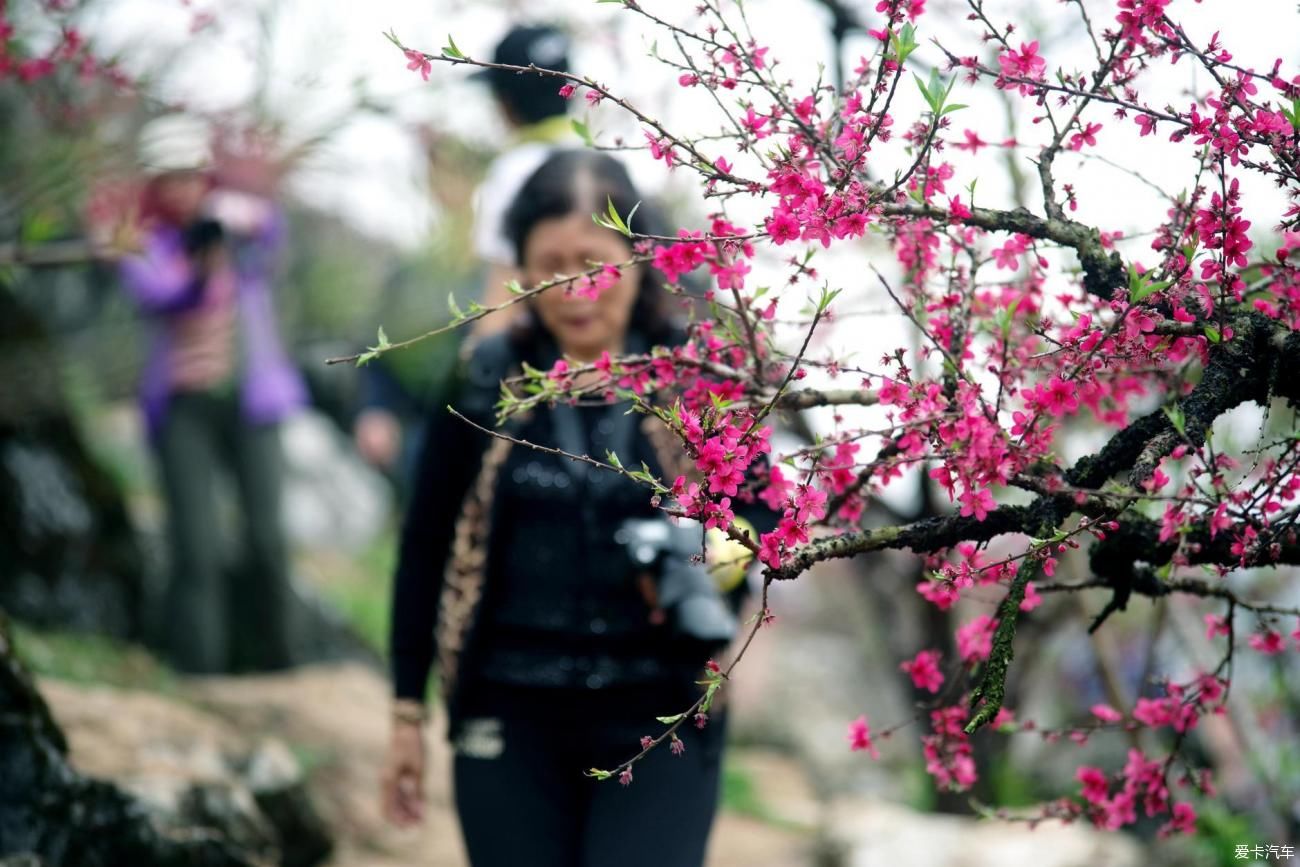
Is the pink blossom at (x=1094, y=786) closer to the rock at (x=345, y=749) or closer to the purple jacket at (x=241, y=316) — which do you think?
the rock at (x=345, y=749)

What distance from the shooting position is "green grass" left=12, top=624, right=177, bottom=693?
4723 mm

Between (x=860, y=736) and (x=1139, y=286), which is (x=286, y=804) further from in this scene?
(x=1139, y=286)

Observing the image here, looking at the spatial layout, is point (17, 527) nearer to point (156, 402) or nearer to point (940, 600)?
point (156, 402)

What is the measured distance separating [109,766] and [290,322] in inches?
344

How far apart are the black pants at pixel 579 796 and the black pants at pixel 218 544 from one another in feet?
10.9

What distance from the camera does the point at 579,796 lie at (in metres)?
2.33

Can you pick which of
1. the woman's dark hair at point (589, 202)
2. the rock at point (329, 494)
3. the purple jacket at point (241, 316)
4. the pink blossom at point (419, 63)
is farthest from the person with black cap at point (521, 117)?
the rock at point (329, 494)

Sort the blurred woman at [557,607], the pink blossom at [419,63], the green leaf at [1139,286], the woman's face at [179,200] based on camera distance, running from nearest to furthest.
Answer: the green leaf at [1139,286] → the pink blossom at [419,63] → the blurred woman at [557,607] → the woman's face at [179,200]

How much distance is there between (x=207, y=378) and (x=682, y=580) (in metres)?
3.61

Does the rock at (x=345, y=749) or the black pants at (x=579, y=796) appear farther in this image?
the rock at (x=345, y=749)

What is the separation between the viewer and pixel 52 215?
11.1ft

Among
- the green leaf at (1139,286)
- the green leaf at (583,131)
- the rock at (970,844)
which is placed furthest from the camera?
the rock at (970,844)

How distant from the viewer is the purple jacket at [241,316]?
5.10 metres

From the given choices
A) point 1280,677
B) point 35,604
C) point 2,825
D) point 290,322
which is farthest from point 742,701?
point 2,825
